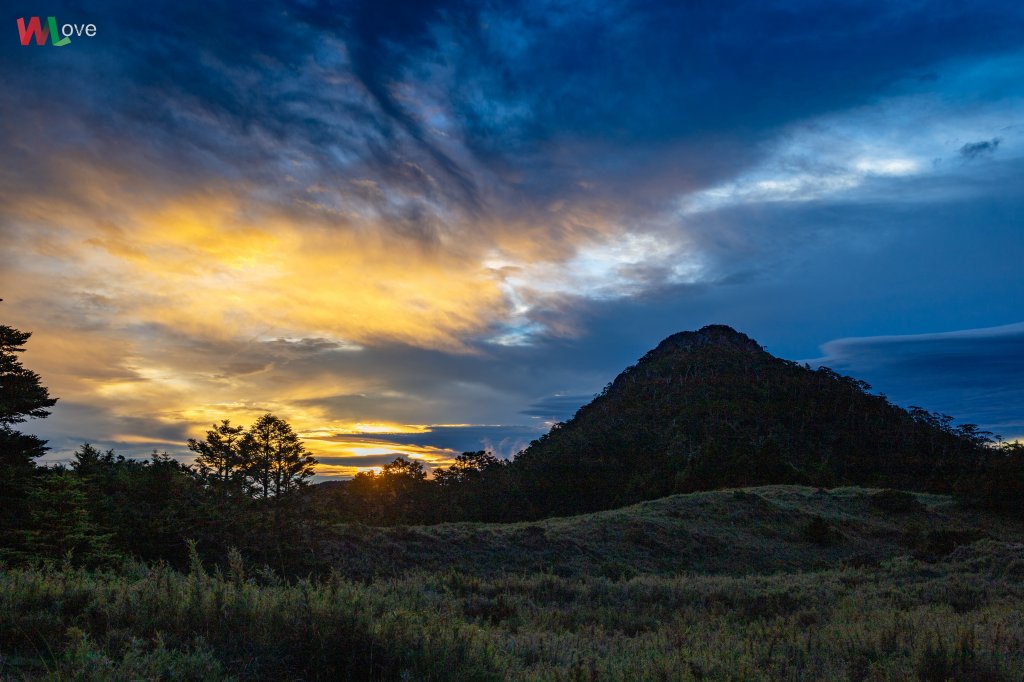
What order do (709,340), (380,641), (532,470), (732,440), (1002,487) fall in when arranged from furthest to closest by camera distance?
(709,340) < (732,440) < (532,470) < (1002,487) < (380,641)

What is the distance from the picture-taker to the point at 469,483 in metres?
64.7

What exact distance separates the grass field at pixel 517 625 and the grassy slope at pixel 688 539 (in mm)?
1380

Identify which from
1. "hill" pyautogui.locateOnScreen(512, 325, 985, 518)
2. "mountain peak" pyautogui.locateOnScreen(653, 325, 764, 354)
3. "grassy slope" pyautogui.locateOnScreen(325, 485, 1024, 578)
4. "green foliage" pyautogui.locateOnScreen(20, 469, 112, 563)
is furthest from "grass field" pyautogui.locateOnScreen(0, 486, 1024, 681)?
"mountain peak" pyautogui.locateOnScreen(653, 325, 764, 354)

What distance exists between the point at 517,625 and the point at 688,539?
22168 millimetres

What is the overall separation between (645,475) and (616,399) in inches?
2425

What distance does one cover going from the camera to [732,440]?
271ft

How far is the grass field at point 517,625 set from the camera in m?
5.15

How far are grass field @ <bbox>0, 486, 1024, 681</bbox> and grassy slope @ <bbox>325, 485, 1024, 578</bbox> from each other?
54.3 inches

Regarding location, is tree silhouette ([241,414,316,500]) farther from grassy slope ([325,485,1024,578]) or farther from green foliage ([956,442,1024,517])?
green foliage ([956,442,1024,517])

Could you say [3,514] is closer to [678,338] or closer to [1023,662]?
[1023,662]

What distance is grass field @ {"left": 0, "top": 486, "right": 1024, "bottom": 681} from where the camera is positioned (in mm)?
5148

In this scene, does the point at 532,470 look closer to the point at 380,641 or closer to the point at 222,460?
the point at 222,460

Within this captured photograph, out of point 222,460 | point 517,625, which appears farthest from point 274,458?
point 517,625

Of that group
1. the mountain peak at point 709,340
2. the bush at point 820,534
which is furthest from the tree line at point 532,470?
the bush at point 820,534
